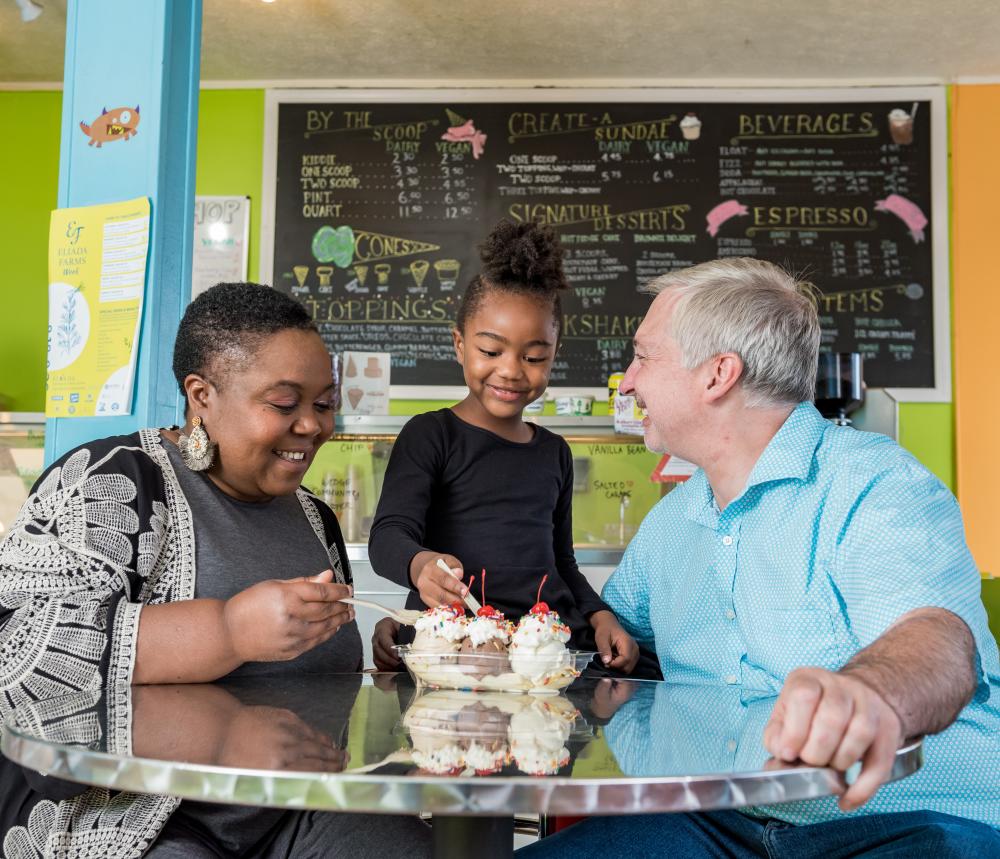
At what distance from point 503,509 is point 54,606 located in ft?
4.35

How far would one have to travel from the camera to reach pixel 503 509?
263 cm

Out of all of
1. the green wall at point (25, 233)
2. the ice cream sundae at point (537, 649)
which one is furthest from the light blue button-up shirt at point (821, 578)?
the green wall at point (25, 233)

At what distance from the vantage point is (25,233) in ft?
19.4

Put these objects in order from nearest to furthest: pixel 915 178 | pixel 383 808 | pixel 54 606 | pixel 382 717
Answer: pixel 383 808 → pixel 382 717 → pixel 54 606 → pixel 915 178

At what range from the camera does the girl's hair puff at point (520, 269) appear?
2.71 metres

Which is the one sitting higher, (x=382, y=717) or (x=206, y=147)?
(x=206, y=147)

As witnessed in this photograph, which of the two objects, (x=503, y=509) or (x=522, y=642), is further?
(x=503, y=509)

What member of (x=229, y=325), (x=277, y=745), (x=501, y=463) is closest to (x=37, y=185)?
(x=501, y=463)

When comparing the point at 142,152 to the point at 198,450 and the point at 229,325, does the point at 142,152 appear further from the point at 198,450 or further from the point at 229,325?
the point at 198,450

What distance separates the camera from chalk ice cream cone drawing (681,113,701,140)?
564 centimetres

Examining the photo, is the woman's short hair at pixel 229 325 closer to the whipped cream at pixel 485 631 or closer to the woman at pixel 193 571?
the woman at pixel 193 571

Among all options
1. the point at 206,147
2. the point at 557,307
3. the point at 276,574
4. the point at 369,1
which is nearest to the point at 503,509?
the point at 557,307

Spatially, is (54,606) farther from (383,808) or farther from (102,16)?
(102,16)

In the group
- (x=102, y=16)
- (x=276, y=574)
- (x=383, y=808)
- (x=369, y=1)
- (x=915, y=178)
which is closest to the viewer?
(x=383, y=808)
